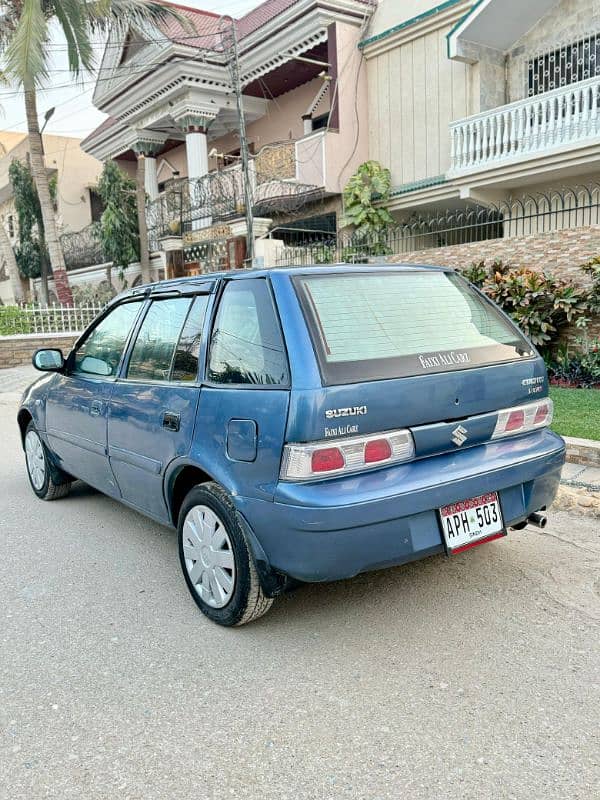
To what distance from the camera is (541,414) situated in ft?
11.1

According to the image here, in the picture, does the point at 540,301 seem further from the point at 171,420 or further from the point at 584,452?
the point at 171,420

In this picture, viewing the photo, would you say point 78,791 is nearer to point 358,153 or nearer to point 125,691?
point 125,691

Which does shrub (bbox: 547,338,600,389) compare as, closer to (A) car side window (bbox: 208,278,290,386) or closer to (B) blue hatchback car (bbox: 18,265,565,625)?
(B) blue hatchback car (bbox: 18,265,565,625)

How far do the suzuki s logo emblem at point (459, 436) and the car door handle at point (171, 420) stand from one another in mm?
1356

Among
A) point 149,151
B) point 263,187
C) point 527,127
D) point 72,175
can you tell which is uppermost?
point 72,175

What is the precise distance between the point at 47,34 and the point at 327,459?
1472 cm

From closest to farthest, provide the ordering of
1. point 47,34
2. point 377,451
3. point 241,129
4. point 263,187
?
point 377,451, point 241,129, point 47,34, point 263,187

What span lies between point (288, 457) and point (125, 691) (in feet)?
3.81

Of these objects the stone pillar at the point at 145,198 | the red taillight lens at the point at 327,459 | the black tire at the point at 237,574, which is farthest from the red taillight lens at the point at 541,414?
the stone pillar at the point at 145,198

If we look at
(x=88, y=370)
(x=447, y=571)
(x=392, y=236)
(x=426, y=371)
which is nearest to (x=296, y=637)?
(x=447, y=571)

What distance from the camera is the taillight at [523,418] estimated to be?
320 centimetres

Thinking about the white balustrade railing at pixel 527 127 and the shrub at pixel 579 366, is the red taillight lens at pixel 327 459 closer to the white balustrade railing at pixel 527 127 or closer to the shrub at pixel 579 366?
the shrub at pixel 579 366

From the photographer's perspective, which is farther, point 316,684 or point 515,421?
point 515,421

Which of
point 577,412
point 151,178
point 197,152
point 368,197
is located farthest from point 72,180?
point 577,412
